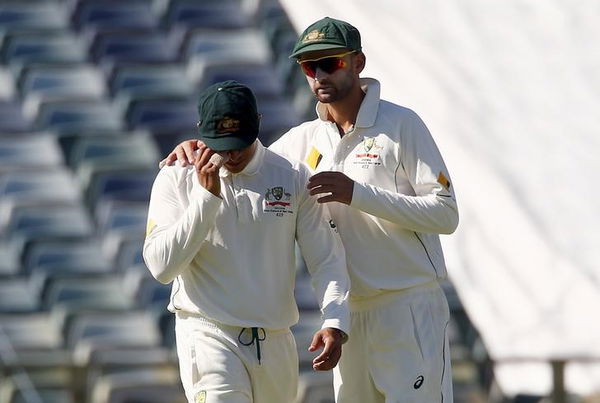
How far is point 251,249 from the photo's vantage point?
426 cm

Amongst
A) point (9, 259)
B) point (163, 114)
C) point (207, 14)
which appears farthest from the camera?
point (207, 14)

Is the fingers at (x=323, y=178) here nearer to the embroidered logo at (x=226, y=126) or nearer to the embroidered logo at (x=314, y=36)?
the embroidered logo at (x=226, y=126)

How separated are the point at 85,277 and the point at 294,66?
188 cm

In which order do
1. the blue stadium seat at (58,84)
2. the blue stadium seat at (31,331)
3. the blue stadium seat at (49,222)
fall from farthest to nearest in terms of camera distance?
the blue stadium seat at (58,84), the blue stadium seat at (49,222), the blue stadium seat at (31,331)

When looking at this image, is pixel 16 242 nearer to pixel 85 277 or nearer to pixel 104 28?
pixel 85 277

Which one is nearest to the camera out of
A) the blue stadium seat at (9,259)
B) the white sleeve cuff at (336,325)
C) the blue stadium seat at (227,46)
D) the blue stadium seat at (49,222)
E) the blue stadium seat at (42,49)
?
the white sleeve cuff at (336,325)

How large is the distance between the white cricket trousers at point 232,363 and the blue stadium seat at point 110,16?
5.09 m

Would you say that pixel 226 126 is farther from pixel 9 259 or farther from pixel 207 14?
pixel 207 14

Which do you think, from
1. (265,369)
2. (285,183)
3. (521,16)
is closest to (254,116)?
(285,183)

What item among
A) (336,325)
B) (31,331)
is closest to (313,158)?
(336,325)

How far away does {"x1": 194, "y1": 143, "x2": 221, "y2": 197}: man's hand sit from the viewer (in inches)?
161

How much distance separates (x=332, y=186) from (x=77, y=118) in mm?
4829

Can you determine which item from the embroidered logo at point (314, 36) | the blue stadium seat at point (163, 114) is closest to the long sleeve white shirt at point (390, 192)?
the embroidered logo at point (314, 36)

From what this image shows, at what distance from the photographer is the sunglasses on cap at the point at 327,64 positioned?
435 centimetres
